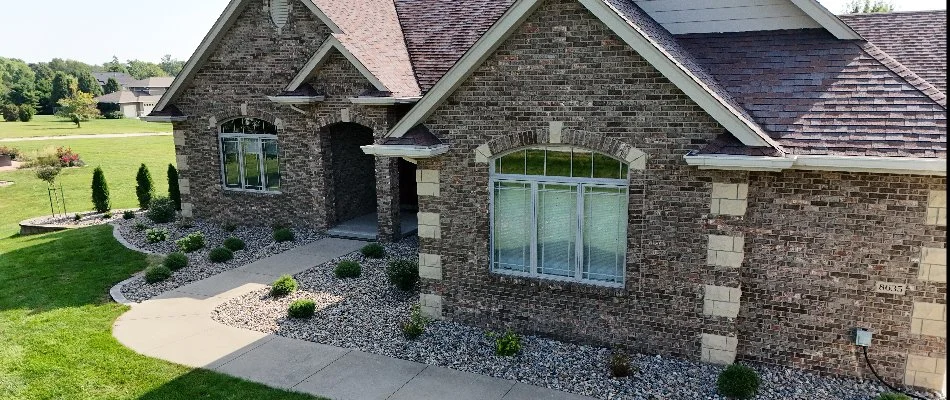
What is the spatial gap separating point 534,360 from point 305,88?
956 centimetres

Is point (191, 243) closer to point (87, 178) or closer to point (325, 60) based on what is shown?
point (325, 60)

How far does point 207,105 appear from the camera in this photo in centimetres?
1689

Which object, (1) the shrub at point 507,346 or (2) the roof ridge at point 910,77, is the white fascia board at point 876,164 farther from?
(1) the shrub at point 507,346

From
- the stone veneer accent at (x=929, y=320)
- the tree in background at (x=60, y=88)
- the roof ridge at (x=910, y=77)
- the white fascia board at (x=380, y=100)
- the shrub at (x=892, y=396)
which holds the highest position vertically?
the tree in background at (x=60, y=88)

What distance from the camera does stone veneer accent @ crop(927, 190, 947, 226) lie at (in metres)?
7.41

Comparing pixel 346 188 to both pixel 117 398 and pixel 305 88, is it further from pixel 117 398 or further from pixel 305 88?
→ pixel 117 398

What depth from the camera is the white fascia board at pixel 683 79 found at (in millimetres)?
7512

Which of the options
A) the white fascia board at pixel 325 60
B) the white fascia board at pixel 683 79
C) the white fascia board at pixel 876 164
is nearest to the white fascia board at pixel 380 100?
the white fascia board at pixel 325 60

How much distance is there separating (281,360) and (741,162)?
7065mm

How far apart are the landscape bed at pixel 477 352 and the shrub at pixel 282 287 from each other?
0.15 meters

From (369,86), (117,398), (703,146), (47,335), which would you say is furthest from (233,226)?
(703,146)

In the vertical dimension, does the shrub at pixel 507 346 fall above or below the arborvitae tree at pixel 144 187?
below

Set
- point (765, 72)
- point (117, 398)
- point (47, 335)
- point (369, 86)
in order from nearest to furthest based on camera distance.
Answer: point (117, 398) → point (765, 72) → point (47, 335) → point (369, 86)

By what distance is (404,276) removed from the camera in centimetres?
1148
